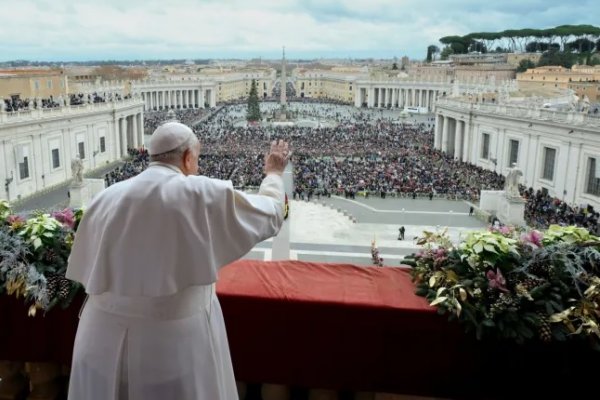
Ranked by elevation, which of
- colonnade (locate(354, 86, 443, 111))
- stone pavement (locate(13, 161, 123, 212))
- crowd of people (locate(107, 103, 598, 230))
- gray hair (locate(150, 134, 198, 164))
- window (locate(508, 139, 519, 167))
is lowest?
stone pavement (locate(13, 161, 123, 212))

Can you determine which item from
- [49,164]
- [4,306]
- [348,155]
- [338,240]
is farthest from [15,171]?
[4,306]

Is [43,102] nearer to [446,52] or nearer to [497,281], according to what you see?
[497,281]

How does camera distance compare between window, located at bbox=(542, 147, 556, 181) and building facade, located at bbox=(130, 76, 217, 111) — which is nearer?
window, located at bbox=(542, 147, 556, 181)

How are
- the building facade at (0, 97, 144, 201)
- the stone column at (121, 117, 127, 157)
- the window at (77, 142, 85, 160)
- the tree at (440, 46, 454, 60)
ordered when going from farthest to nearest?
the tree at (440, 46, 454, 60)
the stone column at (121, 117, 127, 157)
the window at (77, 142, 85, 160)
the building facade at (0, 97, 144, 201)

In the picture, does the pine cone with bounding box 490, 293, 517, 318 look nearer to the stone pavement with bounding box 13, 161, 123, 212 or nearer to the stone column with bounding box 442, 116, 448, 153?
the stone pavement with bounding box 13, 161, 123, 212

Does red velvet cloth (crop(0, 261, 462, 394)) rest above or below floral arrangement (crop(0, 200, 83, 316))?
below

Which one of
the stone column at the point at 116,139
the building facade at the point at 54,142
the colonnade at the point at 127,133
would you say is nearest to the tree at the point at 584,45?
the colonnade at the point at 127,133

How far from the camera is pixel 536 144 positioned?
3148cm

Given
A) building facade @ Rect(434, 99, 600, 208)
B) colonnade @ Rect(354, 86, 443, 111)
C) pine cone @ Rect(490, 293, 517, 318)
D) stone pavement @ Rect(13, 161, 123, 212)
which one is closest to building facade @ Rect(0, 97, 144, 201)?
stone pavement @ Rect(13, 161, 123, 212)

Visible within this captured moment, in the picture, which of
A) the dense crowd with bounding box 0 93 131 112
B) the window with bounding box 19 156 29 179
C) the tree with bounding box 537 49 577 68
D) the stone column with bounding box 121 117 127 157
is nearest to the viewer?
the window with bounding box 19 156 29 179

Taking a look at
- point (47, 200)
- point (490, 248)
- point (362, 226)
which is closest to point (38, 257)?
point (490, 248)

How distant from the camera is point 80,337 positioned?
2527mm

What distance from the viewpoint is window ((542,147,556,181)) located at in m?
30.0

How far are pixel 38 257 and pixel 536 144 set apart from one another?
3219cm
